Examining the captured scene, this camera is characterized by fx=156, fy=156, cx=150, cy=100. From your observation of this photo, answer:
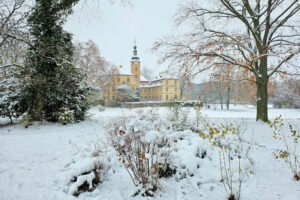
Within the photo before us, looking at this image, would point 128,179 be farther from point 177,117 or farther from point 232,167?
point 177,117

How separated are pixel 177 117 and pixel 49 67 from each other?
7.14 m

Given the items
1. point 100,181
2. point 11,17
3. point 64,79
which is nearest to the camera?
point 100,181

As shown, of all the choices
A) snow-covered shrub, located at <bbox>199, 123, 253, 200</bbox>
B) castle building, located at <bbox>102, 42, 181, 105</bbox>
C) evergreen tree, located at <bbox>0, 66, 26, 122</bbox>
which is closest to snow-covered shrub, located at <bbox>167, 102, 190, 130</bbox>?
snow-covered shrub, located at <bbox>199, 123, 253, 200</bbox>

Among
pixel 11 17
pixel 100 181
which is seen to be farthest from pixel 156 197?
pixel 11 17

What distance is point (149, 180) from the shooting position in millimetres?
2367

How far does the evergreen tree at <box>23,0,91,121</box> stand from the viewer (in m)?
7.68

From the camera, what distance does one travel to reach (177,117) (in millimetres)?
→ 5598

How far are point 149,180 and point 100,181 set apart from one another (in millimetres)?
860

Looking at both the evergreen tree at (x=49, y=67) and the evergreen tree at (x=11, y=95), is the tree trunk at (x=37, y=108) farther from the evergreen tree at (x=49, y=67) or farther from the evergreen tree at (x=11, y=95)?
the evergreen tree at (x=11, y=95)

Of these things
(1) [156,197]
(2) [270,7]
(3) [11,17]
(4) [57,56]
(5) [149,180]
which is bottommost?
(1) [156,197]

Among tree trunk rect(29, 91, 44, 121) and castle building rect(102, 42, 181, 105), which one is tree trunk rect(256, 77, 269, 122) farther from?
castle building rect(102, 42, 181, 105)

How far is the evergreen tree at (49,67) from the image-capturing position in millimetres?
7680

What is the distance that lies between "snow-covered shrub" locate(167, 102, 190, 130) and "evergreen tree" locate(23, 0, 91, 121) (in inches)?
217

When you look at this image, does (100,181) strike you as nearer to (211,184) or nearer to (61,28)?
(211,184)
